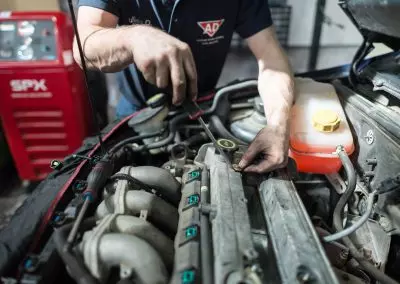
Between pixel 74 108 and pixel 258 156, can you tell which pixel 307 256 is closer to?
pixel 258 156

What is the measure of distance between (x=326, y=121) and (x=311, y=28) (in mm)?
2851

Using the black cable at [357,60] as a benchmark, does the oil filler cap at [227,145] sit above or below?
below

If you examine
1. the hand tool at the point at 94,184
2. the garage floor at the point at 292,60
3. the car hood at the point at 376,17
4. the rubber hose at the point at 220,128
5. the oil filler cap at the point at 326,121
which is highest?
the car hood at the point at 376,17

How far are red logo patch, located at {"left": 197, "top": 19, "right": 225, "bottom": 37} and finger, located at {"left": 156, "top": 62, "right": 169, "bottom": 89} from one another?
2.03ft

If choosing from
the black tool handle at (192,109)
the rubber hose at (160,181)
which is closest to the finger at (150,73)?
the black tool handle at (192,109)

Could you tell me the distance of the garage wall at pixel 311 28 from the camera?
329cm

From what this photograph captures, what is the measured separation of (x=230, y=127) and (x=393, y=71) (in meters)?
0.51

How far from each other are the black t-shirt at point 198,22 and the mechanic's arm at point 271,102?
0.09 metres

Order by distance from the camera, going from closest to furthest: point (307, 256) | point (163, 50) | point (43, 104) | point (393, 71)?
1. point (307, 256)
2. point (163, 50)
3. point (393, 71)
4. point (43, 104)

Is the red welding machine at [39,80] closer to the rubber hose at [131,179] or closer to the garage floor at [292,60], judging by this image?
the rubber hose at [131,179]

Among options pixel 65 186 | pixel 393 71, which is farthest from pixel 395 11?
pixel 65 186

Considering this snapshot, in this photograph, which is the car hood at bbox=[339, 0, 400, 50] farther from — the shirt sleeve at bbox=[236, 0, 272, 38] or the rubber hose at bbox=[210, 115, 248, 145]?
the rubber hose at bbox=[210, 115, 248, 145]

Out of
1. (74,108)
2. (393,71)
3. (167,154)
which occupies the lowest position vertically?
(74,108)

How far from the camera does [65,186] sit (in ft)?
2.60
